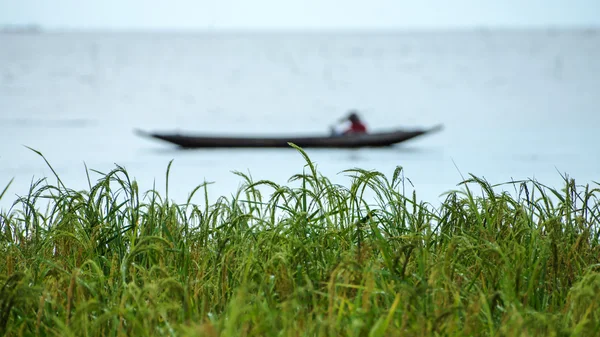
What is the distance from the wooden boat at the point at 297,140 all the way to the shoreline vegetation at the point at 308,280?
47.2 ft

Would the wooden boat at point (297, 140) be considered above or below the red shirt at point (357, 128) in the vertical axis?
below

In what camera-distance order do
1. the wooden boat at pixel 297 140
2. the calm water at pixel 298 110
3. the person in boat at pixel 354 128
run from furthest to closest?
the person in boat at pixel 354 128 → the wooden boat at pixel 297 140 → the calm water at pixel 298 110

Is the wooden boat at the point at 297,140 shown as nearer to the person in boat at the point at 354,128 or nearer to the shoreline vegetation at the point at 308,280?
the person in boat at the point at 354,128

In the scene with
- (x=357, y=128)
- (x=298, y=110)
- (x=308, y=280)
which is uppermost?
(x=298, y=110)

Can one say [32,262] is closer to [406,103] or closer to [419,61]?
[406,103]

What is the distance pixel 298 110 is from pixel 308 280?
125ft

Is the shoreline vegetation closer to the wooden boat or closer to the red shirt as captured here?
the wooden boat

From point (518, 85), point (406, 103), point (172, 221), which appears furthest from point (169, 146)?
point (518, 85)

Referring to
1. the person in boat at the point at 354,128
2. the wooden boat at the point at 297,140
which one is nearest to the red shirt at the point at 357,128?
the person in boat at the point at 354,128

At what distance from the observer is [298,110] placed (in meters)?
40.3

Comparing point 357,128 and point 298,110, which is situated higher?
point 298,110

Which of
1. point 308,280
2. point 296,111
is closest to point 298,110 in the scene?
point 296,111

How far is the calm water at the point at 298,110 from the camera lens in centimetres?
1681

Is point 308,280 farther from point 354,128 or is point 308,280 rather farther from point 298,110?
point 298,110
